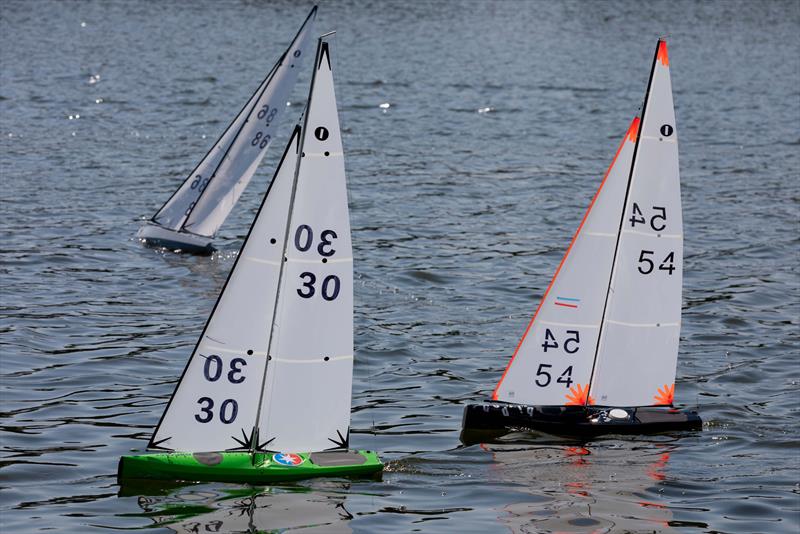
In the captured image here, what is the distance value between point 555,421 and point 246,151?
16.6 metres

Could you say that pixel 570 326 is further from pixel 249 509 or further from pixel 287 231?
pixel 249 509

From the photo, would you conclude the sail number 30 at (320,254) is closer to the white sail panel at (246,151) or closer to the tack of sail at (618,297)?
the tack of sail at (618,297)

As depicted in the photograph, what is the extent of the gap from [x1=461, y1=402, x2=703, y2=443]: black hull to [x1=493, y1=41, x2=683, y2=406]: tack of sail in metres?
0.21

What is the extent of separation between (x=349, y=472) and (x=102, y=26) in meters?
68.4

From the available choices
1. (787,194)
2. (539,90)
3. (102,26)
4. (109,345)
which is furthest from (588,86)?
(109,345)

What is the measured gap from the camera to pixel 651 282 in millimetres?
23906

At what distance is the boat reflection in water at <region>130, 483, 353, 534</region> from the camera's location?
19250 mm

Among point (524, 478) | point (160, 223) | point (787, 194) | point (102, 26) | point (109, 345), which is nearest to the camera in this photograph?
point (524, 478)

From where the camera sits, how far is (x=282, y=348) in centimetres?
1989

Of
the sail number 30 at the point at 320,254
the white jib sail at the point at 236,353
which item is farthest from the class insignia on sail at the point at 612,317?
the white jib sail at the point at 236,353

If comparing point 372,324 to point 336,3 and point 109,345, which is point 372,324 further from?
point 336,3

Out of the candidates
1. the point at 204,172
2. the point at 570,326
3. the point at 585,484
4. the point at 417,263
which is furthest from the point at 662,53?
the point at 204,172

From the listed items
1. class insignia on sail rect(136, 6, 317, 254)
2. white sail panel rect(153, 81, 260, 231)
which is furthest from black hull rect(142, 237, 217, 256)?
white sail panel rect(153, 81, 260, 231)

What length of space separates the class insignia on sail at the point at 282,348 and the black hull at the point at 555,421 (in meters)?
3.67
